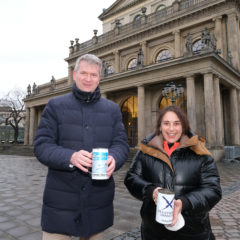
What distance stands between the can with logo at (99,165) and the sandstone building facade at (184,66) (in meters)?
12.6

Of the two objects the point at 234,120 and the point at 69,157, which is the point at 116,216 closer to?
the point at 69,157

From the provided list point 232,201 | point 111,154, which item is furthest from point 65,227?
point 232,201

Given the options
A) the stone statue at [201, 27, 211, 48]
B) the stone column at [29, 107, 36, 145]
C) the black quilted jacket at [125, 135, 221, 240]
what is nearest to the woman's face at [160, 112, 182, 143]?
the black quilted jacket at [125, 135, 221, 240]

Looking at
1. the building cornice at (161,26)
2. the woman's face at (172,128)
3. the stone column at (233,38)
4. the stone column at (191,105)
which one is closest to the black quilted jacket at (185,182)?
the woman's face at (172,128)

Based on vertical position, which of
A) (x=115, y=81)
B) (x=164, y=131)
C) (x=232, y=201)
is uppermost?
(x=115, y=81)

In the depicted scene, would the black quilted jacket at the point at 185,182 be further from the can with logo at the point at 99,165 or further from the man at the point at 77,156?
the can with logo at the point at 99,165

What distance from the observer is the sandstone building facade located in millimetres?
16969

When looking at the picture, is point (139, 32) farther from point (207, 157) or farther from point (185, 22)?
point (207, 157)

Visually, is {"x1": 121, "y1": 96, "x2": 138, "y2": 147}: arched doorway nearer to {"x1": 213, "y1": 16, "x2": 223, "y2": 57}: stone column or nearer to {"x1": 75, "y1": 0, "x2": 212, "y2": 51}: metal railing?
{"x1": 75, "y1": 0, "x2": 212, "y2": 51}: metal railing

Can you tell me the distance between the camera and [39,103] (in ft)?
105

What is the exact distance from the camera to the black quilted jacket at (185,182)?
2.13 meters

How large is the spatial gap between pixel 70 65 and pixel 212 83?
2287 cm

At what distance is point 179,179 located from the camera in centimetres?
223

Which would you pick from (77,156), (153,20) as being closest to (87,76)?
(77,156)
